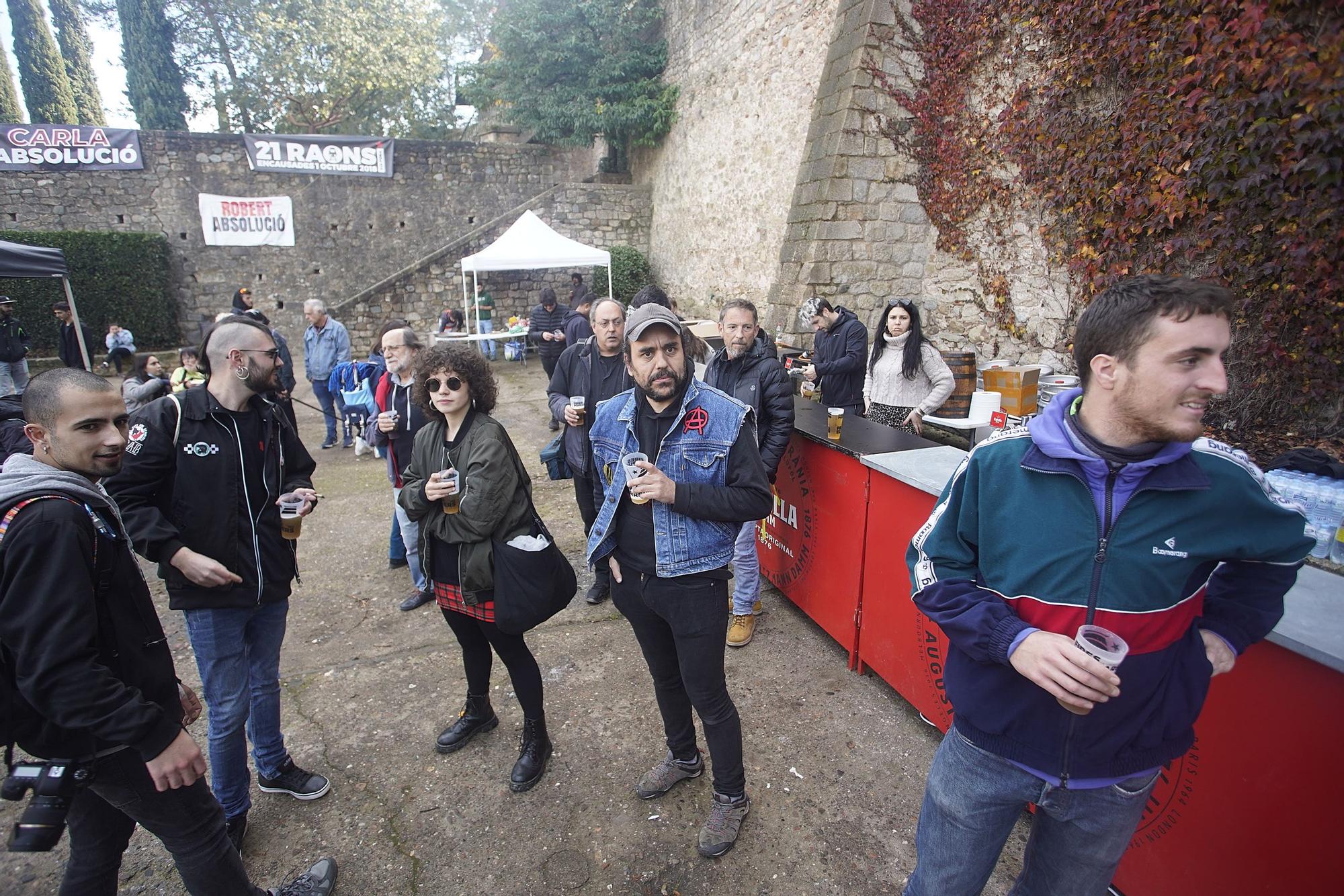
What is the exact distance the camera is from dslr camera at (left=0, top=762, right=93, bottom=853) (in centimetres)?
155

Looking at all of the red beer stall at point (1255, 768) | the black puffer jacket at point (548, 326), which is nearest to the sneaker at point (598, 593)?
the red beer stall at point (1255, 768)

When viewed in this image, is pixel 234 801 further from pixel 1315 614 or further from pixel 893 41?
pixel 893 41

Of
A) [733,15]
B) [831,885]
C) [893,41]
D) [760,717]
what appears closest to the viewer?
A: [831,885]

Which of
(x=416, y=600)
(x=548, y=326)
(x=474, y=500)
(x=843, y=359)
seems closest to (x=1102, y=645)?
(x=474, y=500)

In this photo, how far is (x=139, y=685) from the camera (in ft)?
5.82

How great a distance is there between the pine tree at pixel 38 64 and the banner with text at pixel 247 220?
10.3 m

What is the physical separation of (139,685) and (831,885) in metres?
2.28

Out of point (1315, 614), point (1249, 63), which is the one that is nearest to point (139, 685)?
point (1315, 614)

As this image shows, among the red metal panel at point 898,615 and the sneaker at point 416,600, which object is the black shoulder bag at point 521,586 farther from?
the sneaker at point 416,600

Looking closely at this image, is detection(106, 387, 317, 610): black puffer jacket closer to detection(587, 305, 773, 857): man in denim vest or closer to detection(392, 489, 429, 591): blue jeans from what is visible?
detection(587, 305, 773, 857): man in denim vest

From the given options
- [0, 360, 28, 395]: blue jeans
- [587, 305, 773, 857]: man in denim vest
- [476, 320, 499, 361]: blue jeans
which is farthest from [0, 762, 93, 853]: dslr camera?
[476, 320, 499, 361]: blue jeans

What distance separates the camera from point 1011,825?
1.62 metres

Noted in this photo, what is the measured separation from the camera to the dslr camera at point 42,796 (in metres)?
1.55

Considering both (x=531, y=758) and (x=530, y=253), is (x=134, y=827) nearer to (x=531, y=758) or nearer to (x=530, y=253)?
(x=531, y=758)
